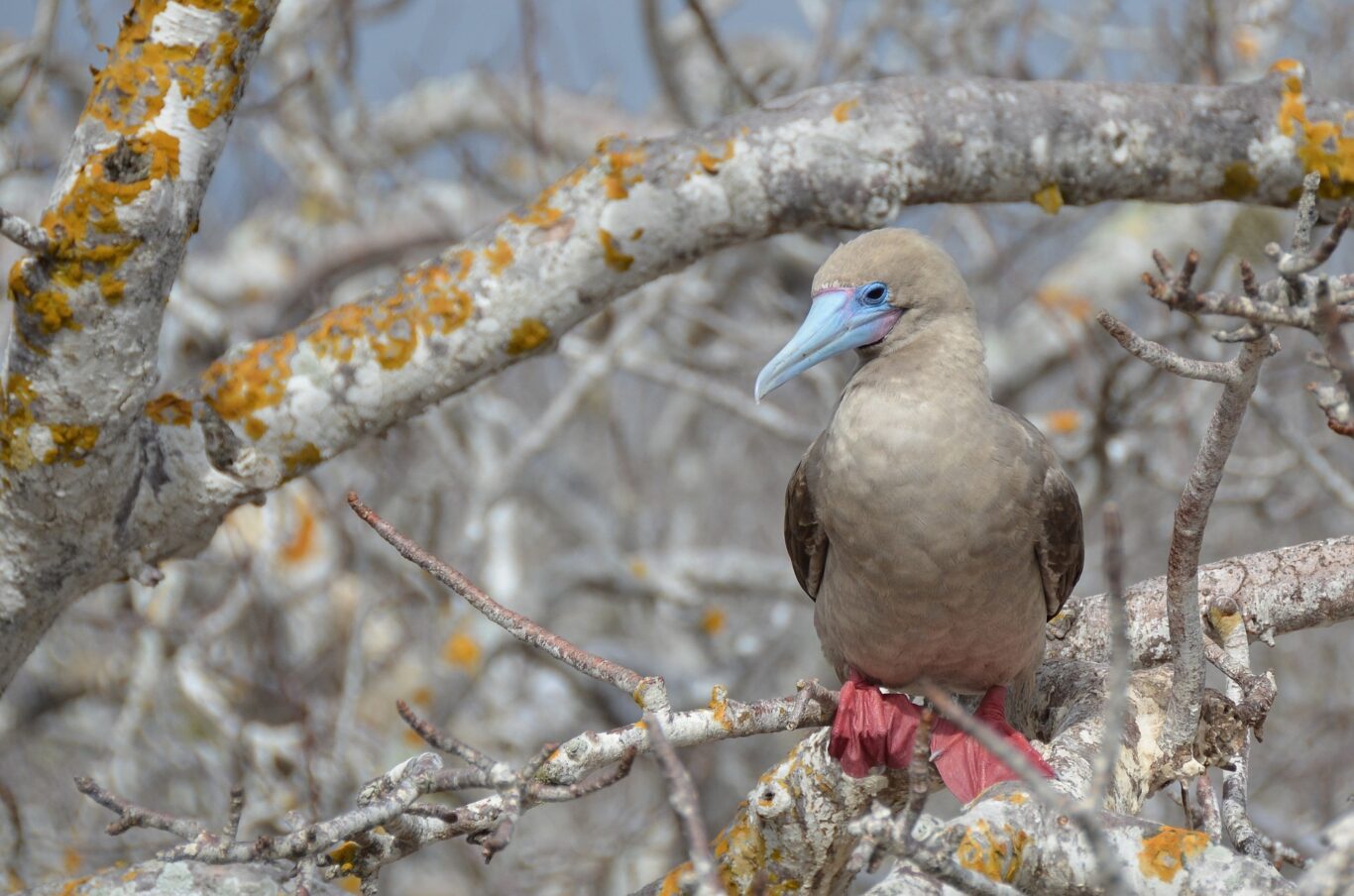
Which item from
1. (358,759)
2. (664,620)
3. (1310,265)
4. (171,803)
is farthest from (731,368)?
(1310,265)

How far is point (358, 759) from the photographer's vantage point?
22.7 ft

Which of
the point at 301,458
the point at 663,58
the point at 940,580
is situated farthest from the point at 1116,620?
the point at 663,58

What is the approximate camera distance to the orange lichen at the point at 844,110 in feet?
10.2

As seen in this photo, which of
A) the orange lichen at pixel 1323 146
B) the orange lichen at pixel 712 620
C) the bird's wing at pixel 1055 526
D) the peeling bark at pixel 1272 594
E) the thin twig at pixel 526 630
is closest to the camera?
the thin twig at pixel 526 630

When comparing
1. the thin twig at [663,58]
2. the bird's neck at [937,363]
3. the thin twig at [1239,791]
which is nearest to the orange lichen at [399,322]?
the bird's neck at [937,363]

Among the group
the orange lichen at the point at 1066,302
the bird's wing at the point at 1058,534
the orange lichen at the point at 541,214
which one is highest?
the orange lichen at the point at 541,214

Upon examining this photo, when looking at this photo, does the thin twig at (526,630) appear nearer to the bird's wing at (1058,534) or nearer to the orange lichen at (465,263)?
the orange lichen at (465,263)

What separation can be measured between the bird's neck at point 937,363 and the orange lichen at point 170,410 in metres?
1.57

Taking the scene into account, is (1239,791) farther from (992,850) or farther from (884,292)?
(884,292)

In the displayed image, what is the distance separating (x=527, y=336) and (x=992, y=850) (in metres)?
1.58

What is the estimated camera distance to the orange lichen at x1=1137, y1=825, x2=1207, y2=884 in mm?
1982

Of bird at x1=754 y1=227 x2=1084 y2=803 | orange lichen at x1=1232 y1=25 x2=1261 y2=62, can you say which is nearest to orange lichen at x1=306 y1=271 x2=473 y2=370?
bird at x1=754 y1=227 x2=1084 y2=803

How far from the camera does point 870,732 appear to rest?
2715mm

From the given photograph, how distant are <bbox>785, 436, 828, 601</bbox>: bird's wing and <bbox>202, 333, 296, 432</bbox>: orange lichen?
128cm
